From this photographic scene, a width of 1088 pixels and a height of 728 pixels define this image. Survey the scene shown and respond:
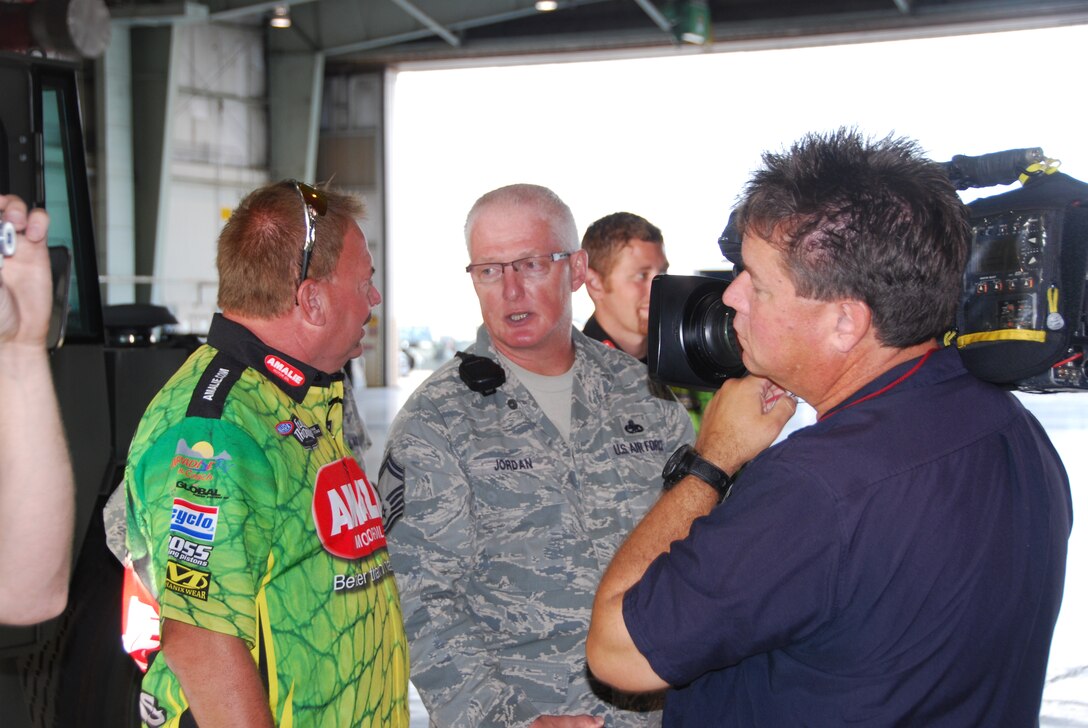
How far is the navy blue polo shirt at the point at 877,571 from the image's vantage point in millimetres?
1356

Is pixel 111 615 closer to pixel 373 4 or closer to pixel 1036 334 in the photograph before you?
pixel 1036 334

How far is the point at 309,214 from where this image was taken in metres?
1.95

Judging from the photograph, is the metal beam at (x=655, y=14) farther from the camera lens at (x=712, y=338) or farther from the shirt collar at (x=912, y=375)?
the shirt collar at (x=912, y=375)

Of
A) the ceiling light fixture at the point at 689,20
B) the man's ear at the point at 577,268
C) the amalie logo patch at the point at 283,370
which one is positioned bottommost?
the amalie logo patch at the point at 283,370

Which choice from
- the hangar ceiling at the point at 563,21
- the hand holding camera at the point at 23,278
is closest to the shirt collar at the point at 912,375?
the hand holding camera at the point at 23,278

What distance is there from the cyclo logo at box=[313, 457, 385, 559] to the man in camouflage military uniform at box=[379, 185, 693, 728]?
179 mm

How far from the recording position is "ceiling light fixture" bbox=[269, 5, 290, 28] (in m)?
19.0

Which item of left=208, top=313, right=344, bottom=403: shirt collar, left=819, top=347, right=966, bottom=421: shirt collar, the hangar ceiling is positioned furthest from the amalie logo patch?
the hangar ceiling

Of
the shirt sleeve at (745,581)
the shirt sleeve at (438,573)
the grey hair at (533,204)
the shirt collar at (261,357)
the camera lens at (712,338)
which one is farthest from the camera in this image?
the grey hair at (533,204)

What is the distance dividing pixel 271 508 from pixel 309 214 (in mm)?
570

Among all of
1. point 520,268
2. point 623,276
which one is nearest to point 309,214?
point 520,268

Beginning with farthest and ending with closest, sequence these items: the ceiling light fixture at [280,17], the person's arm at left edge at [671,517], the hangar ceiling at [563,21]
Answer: the ceiling light fixture at [280,17], the hangar ceiling at [563,21], the person's arm at left edge at [671,517]

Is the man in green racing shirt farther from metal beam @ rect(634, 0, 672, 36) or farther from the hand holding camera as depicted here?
metal beam @ rect(634, 0, 672, 36)

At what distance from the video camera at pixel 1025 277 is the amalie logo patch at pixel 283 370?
114 cm
